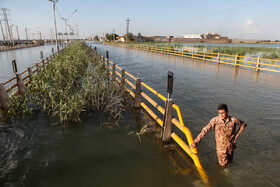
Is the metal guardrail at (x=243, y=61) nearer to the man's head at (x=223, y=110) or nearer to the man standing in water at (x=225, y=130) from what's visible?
A: the man standing in water at (x=225, y=130)

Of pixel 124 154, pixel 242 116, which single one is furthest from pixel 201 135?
pixel 242 116

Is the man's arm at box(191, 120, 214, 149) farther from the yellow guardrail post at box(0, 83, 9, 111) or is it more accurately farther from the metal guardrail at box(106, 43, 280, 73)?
the metal guardrail at box(106, 43, 280, 73)

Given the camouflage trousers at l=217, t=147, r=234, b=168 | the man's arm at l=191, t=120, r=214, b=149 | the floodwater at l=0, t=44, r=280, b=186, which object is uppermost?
the man's arm at l=191, t=120, r=214, b=149

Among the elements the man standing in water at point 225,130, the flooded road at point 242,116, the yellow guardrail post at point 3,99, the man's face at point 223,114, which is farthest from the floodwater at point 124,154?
the man's face at point 223,114

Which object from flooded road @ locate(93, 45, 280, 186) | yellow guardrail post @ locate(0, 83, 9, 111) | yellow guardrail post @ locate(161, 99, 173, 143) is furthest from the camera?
yellow guardrail post @ locate(0, 83, 9, 111)

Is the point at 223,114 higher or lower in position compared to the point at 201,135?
higher

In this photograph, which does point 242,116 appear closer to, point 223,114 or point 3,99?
point 223,114

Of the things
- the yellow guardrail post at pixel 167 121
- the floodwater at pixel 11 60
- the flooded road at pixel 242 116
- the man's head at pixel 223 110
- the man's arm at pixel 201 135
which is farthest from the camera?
the floodwater at pixel 11 60

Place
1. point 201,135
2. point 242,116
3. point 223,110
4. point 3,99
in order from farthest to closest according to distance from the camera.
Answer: point 3,99
point 242,116
point 201,135
point 223,110

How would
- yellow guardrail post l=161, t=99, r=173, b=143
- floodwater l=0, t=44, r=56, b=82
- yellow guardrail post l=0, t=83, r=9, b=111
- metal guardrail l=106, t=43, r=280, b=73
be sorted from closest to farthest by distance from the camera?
yellow guardrail post l=161, t=99, r=173, b=143 → yellow guardrail post l=0, t=83, r=9, b=111 → metal guardrail l=106, t=43, r=280, b=73 → floodwater l=0, t=44, r=56, b=82

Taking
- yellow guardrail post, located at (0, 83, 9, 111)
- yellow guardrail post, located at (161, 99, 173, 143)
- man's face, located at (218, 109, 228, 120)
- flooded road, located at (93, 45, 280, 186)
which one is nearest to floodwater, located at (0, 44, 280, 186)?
flooded road, located at (93, 45, 280, 186)

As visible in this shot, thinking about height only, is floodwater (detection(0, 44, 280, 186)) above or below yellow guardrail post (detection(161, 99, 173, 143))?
below

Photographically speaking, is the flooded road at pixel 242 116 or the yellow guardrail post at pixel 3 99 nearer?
the flooded road at pixel 242 116

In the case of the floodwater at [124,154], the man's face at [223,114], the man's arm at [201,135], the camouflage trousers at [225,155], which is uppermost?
the man's face at [223,114]
